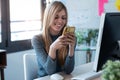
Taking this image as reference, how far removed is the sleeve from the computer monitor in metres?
0.45

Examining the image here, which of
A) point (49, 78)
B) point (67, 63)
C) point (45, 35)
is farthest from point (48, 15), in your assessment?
point (49, 78)

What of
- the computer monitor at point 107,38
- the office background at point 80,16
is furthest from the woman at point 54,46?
the office background at point 80,16

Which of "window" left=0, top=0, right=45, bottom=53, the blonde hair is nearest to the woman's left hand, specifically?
the blonde hair

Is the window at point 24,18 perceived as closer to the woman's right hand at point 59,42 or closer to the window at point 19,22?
the window at point 19,22

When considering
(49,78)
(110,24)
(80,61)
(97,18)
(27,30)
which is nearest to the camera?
(110,24)

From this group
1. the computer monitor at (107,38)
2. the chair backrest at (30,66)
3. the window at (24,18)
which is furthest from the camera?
the window at (24,18)

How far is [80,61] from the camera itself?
10.5ft

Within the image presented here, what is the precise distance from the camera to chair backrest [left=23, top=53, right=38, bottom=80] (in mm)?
1761

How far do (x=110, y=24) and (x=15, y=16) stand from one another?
222 cm

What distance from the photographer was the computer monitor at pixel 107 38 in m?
1.25

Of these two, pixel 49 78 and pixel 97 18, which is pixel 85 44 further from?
pixel 49 78

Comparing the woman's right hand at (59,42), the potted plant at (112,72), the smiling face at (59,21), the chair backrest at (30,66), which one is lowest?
the chair backrest at (30,66)

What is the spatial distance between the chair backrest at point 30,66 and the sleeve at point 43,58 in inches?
2.5

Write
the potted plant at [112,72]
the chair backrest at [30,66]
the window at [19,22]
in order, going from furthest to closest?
the window at [19,22] → the chair backrest at [30,66] → the potted plant at [112,72]
